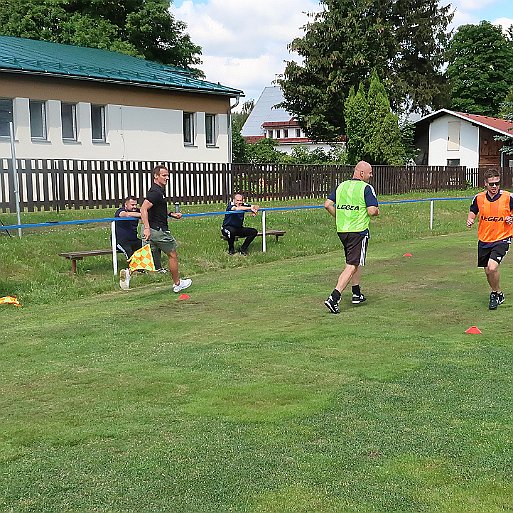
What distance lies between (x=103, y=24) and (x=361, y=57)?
1823 centimetres

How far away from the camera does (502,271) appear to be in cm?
1313

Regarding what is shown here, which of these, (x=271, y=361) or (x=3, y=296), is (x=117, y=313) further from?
(x=271, y=361)

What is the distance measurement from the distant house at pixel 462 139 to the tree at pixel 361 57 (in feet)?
7.22

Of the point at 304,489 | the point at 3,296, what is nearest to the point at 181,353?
the point at 304,489

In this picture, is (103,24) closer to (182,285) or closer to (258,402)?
(182,285)

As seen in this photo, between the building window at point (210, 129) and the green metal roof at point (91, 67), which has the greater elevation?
the green metal roof at point (91, 67)

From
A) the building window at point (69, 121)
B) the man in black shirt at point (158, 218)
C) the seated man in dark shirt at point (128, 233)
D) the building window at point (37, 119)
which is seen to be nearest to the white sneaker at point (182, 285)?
the man in black shirt at point (158, 218)

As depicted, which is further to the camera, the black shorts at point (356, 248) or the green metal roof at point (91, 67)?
the green metal roof at point (91, 67)

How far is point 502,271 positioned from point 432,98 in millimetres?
45792

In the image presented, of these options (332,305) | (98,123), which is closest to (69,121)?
(98,123)

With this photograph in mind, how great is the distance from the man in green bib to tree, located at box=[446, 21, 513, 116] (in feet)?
213

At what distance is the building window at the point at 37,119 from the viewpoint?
1019 inches

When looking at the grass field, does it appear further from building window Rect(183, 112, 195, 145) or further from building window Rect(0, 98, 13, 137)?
building window Rect(183, 112, 195, 145)

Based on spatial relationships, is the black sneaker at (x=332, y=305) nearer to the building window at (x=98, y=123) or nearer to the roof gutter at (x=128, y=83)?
the roof gutter at (x=128, y=83)
